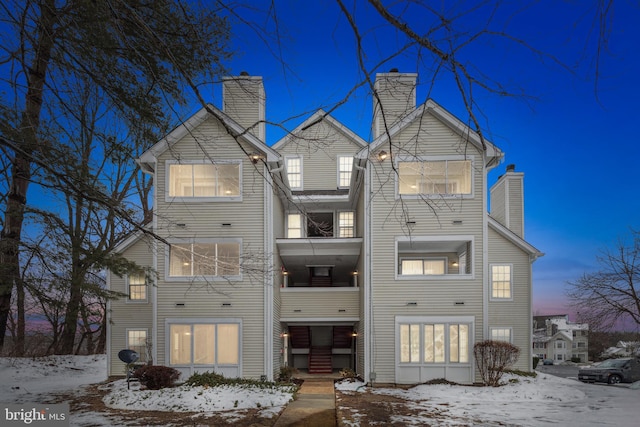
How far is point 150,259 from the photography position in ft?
54.3

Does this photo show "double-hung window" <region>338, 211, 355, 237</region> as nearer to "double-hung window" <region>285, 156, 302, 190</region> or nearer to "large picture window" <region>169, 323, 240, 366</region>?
"double-hung window" <region>285, 156, 302, 190</region>

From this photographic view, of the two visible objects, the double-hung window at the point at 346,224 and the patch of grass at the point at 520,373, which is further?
the double-hung window at the point at 346,224

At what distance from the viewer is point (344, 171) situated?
19.8 metres

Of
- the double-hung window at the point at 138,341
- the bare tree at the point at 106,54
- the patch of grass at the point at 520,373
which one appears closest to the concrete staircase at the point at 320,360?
the double-hung window at the point at 138,341

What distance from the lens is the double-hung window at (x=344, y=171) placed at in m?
19.5

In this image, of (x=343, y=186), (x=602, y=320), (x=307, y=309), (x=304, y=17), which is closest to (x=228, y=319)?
(x=307, y=309)

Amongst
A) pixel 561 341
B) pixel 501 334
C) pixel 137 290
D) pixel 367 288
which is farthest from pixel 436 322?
pixel 561 341

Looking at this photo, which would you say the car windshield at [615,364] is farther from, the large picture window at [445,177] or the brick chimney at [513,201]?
the large picture window at [445,177]

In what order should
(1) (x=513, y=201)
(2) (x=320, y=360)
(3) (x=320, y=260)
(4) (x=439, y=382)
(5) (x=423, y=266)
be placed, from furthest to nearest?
(1) (x=513, y=201)
(2) (x=320, y=360)
(3) (x=320, y=260)
(5) (x=423, y=266)
(4) (x=439, y=382)

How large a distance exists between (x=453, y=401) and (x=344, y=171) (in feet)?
35.6

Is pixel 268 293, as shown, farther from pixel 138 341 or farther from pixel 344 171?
pixel 344 171

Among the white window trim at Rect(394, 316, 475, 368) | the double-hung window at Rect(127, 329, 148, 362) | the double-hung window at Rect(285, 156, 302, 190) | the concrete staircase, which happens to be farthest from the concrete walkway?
the double-hung window at Rect(285, 156, 302, 190)

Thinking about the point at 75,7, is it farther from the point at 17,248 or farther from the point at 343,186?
the point at 343,186

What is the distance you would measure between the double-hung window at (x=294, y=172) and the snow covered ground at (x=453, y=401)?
28.8 feet
